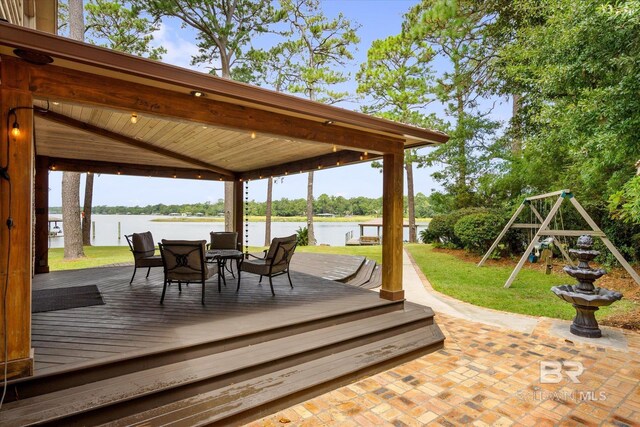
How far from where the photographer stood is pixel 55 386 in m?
2.36

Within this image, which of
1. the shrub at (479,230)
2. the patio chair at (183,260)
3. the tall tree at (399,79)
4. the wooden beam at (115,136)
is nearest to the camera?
the wooden beam at (115,136)

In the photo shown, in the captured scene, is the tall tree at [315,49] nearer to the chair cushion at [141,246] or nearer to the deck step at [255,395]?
the chair cushion at [141,246]

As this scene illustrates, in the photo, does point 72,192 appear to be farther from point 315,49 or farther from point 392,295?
point 315,49

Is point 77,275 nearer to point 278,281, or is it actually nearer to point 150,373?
point 278,281

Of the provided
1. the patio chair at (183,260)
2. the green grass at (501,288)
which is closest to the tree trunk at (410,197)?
the green grass at (501,288)

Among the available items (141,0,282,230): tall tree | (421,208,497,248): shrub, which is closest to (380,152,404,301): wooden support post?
(141,0,282,230): tall tree

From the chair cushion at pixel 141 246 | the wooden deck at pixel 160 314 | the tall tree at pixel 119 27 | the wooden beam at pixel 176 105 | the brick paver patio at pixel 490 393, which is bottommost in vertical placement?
the brick paver patio at pixel 490 393

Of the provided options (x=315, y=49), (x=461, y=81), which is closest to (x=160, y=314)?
(x=461, y=81)

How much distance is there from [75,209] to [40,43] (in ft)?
30.6

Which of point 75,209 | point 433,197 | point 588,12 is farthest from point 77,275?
point 433,197

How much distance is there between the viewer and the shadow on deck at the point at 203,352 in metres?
2.35

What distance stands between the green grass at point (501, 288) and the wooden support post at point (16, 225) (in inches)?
245

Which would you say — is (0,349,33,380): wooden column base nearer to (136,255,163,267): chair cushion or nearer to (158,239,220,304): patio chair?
(158,239,220,304): patio chair

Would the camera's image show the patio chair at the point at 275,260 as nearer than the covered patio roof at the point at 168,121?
No
